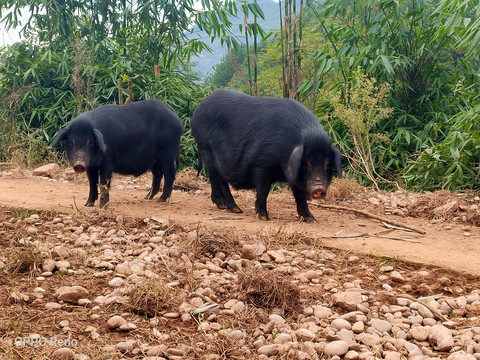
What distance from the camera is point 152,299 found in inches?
119

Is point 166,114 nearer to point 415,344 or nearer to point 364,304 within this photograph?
point 364,304

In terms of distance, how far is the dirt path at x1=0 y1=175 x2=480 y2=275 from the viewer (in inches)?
172

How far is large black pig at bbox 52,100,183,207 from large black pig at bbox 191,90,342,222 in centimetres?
47

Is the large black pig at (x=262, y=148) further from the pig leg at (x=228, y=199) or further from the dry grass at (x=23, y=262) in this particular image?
the dry grass at (x=23, y=262)

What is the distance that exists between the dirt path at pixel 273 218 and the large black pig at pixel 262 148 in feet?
0.95

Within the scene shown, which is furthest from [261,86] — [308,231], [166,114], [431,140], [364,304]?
[364,304]

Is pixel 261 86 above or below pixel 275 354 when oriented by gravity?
above

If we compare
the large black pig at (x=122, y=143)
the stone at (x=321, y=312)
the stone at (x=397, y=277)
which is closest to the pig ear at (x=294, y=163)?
the stone at (x=397, y=277)

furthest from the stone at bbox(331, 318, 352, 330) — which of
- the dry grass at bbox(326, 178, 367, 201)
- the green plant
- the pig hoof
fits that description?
the green plant

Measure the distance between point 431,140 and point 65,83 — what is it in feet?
19.6

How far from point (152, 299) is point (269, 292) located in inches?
24.1

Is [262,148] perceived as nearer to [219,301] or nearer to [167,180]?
[167,180]

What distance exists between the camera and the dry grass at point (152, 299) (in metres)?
2.99

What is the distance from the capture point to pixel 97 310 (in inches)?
117
